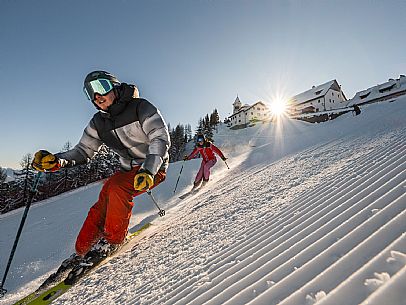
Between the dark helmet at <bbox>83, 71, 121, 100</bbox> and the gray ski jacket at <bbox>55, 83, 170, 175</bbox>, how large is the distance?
0.15 metres

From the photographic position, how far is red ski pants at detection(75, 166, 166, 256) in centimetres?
298

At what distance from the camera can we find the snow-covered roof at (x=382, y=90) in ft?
134

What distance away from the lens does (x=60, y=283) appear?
2852 millimetres

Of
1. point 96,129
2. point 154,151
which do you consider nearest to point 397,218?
point 154,151

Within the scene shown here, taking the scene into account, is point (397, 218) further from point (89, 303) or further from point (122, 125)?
point (122, 125)

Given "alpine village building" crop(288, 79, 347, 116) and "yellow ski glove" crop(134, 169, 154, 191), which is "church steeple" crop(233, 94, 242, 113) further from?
"yellow ski glove" crop(134, 169, 154, 191)

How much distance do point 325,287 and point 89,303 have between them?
84.0 inches

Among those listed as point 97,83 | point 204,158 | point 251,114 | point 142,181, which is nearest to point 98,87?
point 97,83

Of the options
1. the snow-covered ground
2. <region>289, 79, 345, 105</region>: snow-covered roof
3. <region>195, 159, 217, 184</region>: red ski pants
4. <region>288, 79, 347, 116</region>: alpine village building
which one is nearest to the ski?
the snow-covered ground

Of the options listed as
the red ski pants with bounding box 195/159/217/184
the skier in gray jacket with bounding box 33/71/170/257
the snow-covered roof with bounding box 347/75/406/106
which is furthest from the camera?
the snow-covered roof with bounding box 347/75/406/106

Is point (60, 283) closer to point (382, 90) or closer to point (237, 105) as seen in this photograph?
point (382, 90)

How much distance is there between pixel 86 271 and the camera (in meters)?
2.91

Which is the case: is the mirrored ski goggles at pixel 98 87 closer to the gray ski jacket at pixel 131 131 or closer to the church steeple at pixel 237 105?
the gray ski jacket at pixel 131 131

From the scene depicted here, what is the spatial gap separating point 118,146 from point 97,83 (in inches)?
35.4
